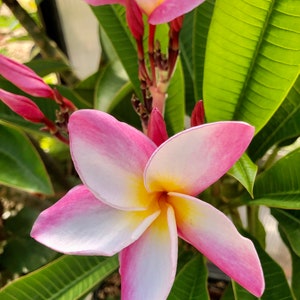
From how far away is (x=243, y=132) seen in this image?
343 millimetres

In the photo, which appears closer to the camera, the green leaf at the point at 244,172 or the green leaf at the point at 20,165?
the green leaf at the point at 244,172

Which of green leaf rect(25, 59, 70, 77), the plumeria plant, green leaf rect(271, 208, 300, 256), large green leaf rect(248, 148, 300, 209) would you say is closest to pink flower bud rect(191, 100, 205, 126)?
the plumeria plant

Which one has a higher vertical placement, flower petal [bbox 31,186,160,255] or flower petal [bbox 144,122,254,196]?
flower petal [bbox 144,122,254,196]

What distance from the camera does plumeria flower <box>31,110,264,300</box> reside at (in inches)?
14.1

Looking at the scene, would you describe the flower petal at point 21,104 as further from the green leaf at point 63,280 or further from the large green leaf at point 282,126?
the large green leaf at point 282,126

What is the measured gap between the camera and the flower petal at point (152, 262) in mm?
382

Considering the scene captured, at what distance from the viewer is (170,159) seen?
37cm

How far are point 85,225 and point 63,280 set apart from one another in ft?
0.71

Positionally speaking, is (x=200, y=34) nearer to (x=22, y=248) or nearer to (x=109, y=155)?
(x=109, y=155)

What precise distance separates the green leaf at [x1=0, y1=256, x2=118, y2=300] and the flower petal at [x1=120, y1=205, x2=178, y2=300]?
7.8 inches

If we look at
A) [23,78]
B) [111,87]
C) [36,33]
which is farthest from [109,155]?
[36,33]

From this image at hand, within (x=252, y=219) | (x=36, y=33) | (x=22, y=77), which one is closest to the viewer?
(x=22, y=77)

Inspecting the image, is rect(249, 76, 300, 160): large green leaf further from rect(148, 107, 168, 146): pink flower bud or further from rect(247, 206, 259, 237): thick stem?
rect(148, 107, 168, 146): pink flower bud

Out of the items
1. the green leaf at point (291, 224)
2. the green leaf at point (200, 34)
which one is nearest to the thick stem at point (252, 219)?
→ the green leaf at point (291, 224)
